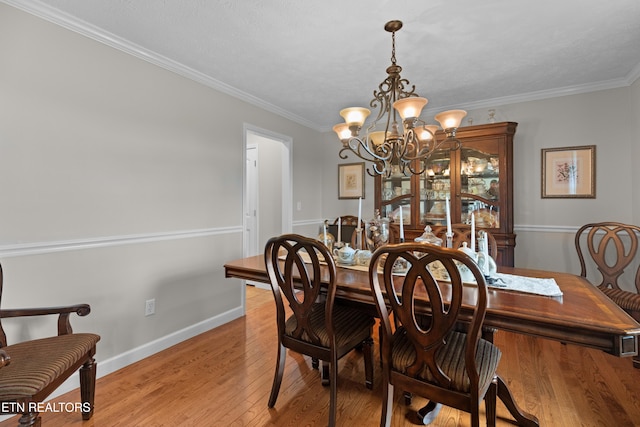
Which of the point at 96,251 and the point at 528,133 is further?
the point at 528,133

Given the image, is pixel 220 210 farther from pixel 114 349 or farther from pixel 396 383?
pixel 396 383

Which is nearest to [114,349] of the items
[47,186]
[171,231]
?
[171,231]

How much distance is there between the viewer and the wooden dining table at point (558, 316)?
1069mm

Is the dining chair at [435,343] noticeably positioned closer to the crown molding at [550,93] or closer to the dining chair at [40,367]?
the dining chair at [40,367]

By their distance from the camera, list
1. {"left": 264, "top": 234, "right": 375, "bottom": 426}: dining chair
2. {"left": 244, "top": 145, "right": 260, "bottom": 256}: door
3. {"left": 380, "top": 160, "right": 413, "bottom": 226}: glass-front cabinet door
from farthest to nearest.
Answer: {"left": 244, "top": 145, "right": 260, "bottom": 256}: door < {"left": 380, "top": 160, "right": 413, "bottom": 226}: glass-front cabinet door < {"left": 264, "top": 234, "right": 375, "bottom": 426}: dining chair

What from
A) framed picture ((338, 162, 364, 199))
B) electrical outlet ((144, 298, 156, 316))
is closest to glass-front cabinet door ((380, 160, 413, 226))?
framed picture ((338, 162, 364, 199))

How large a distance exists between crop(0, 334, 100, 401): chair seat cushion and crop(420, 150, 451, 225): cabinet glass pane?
309 cm

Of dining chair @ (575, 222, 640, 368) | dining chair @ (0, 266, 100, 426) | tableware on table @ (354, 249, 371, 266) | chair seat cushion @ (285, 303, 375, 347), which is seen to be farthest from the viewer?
dining chair @ (575, 222, 640, 368)

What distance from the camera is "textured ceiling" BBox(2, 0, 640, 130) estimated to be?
1764 millimetres

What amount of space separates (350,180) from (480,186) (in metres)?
1.67

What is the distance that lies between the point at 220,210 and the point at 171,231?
529mm

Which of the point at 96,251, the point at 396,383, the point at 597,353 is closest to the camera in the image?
the point at 396,383

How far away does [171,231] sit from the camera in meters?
2.48

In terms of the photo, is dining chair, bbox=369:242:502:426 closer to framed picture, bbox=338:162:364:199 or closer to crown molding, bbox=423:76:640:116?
crown molding, bbox=423:76:640:116
